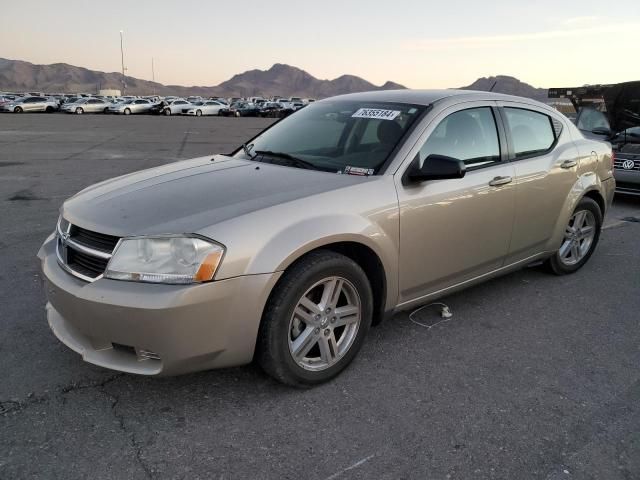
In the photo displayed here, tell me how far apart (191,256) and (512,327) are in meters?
2.46

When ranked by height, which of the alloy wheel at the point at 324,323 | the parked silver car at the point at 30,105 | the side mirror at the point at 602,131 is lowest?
the parked silver car at the point at 30,105

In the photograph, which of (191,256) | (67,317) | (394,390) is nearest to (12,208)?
(67,317)

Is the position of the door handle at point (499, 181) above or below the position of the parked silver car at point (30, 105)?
above

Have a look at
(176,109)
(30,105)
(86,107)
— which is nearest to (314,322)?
(176,109)

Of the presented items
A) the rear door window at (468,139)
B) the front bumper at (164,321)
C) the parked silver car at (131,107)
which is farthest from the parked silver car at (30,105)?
the front bumper at (164,321)

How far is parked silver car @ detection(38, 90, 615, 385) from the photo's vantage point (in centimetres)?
250

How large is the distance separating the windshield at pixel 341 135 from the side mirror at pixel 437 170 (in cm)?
22

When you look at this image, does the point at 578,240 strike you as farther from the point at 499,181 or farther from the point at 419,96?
the point at 419,96

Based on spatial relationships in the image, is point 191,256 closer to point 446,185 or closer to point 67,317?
point 67,317

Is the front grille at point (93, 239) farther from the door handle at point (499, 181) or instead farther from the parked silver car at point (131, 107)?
the parked silver car at point (131, 107)

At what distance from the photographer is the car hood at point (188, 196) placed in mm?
2637

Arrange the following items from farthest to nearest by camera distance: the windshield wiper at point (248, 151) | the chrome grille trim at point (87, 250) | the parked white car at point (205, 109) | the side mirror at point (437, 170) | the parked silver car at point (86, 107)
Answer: the parked white car at point (205, 109) < the parked silver car at point (86, 107) < the windshield wiper at point (248, 151) < the side mirror at point (437, 170) < the chrome grille trim at point (87, 250)

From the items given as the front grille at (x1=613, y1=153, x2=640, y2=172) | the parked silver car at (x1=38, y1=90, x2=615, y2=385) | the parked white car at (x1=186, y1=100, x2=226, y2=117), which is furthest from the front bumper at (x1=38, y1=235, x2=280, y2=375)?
Answer: the parked white car at (x1=186, y1=100, x2=226, y2=117)

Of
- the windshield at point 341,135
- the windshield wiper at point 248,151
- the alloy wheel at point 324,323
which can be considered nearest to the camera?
the alloy wheel at point 324,323
